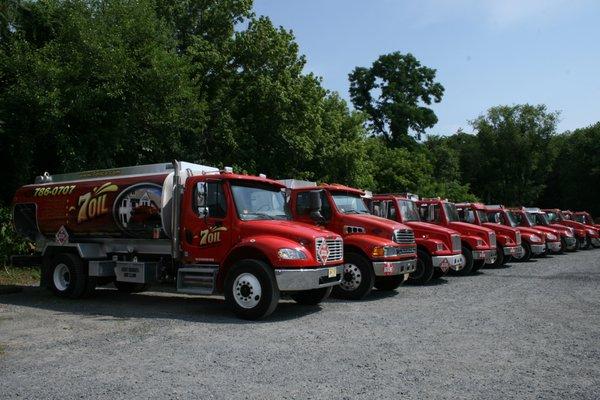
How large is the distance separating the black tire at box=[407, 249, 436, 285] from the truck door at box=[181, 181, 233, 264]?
6548 mm

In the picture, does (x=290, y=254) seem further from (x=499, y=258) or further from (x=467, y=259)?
(x=499, y=258)

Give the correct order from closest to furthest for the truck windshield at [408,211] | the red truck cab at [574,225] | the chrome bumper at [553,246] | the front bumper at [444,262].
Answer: the front bumper at [444,262]
the truck windshield at [408,211]
the chrome bumper at [553,246]
the red truck cab at [574,225]

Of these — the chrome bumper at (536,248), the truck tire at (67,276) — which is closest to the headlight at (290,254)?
the truck tire at (67,276)

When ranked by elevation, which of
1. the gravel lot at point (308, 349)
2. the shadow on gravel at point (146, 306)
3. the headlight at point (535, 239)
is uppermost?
the headlight at point (535, 239)

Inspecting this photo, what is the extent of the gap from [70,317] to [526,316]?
313 inches

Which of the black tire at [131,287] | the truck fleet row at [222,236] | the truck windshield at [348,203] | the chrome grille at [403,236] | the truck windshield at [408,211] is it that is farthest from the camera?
the truck windshield at [408,211]

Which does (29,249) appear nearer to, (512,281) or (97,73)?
(97,73)

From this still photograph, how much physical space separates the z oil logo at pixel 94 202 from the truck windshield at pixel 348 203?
15.8 feet

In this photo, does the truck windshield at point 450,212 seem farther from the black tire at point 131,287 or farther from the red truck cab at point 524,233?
the black tire at point 131,287

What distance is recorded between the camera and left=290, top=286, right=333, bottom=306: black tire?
35.0 feet

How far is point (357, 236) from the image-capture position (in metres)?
12.0

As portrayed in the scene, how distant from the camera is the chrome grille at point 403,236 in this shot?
1215 cm

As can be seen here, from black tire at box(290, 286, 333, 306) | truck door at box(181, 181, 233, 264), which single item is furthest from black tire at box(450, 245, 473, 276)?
truck door at box(181, 181, 233, 264)

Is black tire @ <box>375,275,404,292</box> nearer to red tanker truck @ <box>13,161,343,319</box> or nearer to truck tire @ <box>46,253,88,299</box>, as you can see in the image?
red tanker truck @ <box>13,161,343,319</box>
